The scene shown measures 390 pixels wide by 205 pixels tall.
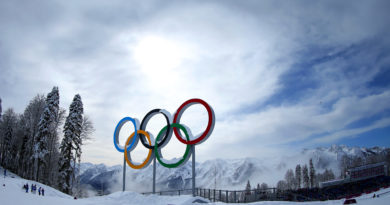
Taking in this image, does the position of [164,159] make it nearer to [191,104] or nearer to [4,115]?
[191,104]

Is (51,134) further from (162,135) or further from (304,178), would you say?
(304,178)

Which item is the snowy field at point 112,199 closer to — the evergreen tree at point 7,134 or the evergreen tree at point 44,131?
the evergreen tree at point 44,131

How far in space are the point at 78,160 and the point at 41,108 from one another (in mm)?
12432

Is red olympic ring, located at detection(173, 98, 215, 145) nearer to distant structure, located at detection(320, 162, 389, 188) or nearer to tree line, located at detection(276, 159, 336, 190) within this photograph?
distant structure, located at detection(320, 162, 389, 188)

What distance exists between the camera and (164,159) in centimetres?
2702

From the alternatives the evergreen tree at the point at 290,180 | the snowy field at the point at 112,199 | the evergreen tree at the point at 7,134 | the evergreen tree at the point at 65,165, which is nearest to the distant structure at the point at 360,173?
the evergreen tree at the point at 290,180

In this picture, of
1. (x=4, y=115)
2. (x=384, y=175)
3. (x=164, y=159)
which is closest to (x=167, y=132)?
(x=164, y=159)

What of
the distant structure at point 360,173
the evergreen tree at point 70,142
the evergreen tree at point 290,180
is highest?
the evergreen tree at point 70,142

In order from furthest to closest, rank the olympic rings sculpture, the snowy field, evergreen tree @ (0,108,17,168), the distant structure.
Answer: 1. the distant structure
2. evergreen tree @ (0,108,17,168)
3. the olympic rings sculpture
4. the snowy field

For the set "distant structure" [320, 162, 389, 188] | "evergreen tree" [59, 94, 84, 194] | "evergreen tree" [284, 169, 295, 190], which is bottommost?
"evergreen tree" [284, 169, 295, 190]

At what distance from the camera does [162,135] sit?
91.4 ft

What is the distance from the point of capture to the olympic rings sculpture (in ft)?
78.1

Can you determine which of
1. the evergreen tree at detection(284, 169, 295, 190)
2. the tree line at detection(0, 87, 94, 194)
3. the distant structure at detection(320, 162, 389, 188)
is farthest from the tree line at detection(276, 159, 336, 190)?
the tree line at detection(0, 87, 94, 194)

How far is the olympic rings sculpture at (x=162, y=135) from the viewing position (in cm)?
2382
